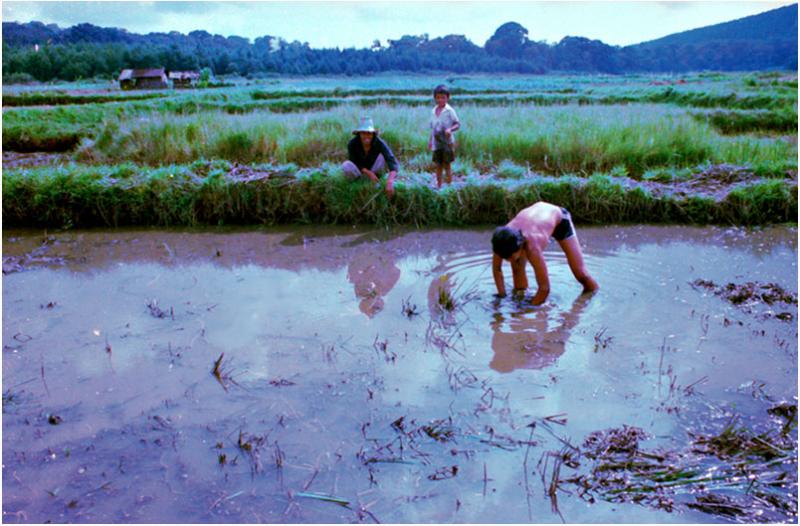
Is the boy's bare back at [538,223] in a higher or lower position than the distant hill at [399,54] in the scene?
lower

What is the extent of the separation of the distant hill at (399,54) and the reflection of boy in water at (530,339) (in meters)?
12.9

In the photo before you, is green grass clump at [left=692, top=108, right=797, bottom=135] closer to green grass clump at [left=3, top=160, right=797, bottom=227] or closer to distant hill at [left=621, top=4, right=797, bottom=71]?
green grass clump at [left=3, top=160, right=797, bottom=227]

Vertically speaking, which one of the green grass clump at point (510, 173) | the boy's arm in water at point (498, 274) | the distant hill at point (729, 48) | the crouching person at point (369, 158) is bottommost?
the boy's arm in water at point (498, 274)

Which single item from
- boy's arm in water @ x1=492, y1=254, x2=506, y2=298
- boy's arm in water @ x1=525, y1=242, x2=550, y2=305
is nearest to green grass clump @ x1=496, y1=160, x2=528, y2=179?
boy's arm in water @ x1=492, y1=254, x2=506, y2=298

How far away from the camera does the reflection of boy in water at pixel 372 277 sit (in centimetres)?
398

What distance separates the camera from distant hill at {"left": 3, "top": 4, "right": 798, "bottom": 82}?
31484 mm

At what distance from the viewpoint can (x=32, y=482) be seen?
226 centimetres

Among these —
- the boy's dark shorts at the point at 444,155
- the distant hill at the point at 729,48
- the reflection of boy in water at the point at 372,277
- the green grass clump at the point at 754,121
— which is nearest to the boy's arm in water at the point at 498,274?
the reflection of boy in water at the point at 372,277

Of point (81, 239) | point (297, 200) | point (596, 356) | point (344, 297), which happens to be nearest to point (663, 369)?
point (596, 356)

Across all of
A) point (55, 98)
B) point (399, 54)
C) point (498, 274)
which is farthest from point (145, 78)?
point (498, 274)

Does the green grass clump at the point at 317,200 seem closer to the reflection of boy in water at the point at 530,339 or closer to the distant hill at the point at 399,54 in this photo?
the reflection of boy in water at the point at 530,339

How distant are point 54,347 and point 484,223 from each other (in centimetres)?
369

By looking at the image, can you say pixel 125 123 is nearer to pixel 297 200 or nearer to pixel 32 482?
pixel 297 200

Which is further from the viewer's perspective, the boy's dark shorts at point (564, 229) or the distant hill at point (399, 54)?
the distant hill at point (399, 54)
